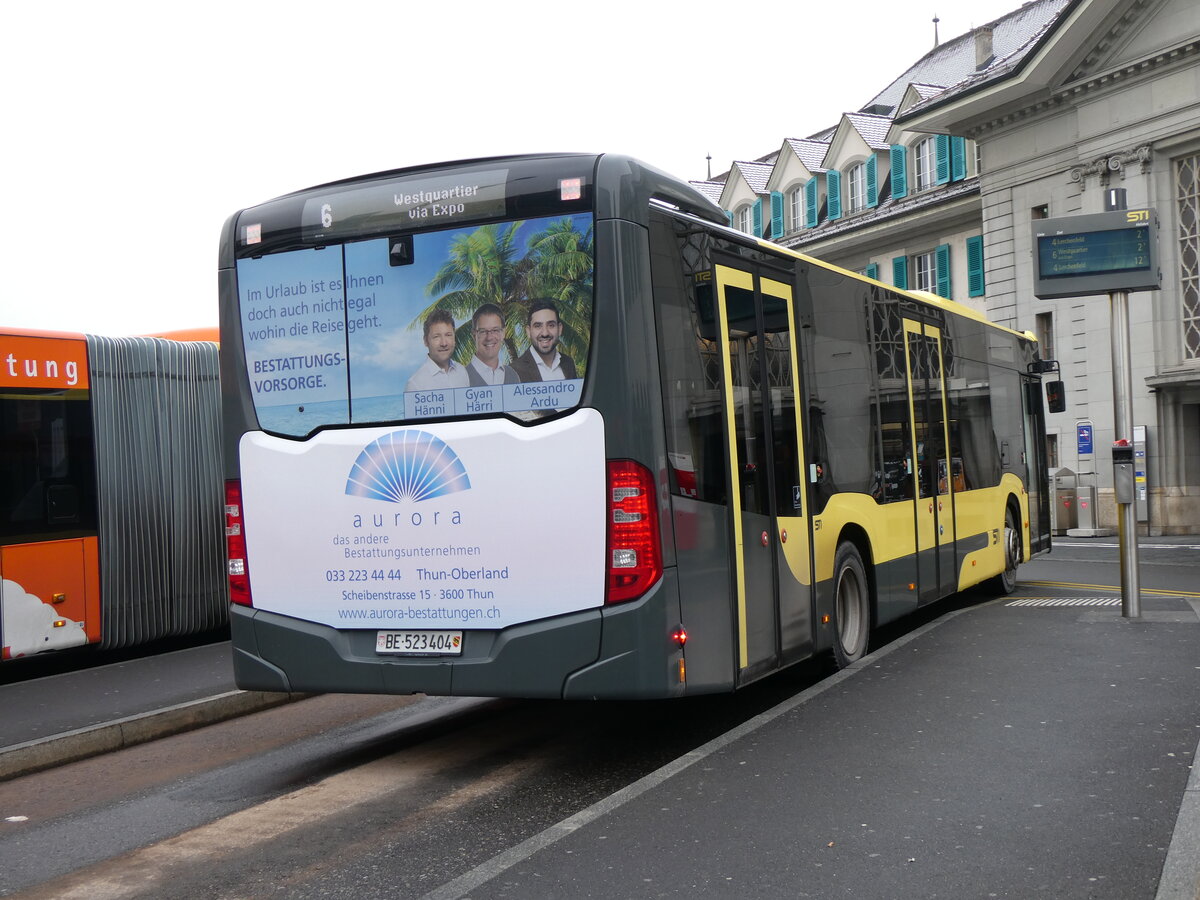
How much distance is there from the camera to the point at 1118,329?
37.0 feet

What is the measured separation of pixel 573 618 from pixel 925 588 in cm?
572

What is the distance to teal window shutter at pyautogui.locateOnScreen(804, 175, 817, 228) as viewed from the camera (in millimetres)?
43531

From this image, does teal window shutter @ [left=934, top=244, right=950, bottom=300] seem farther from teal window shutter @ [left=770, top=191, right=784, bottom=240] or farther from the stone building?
teal window shutter @ [left=770, top=191, right=784, bottom=240]

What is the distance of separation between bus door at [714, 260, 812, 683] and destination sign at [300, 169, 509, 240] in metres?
1.43

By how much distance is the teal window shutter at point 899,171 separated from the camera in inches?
1542

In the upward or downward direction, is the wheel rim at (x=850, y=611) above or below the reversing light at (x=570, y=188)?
below

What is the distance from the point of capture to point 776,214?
45.8 metres

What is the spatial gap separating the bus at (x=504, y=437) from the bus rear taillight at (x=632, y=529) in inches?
0.4

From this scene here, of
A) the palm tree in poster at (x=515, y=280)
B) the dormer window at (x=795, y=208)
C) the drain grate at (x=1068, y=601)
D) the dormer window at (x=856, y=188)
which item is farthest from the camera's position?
the dormer window at (x=795, y=208)

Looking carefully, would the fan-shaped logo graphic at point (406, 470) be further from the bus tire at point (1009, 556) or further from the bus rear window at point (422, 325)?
the bus tire at point (1009, 556)

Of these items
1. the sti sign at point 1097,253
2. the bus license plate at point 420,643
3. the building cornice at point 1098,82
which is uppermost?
the building cornice at point 1098,82

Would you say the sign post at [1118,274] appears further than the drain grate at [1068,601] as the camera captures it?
No

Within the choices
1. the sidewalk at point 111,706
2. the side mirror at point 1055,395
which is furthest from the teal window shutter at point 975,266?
the sidewalk at point 111,706

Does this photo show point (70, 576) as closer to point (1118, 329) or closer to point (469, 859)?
point (469, 859)
